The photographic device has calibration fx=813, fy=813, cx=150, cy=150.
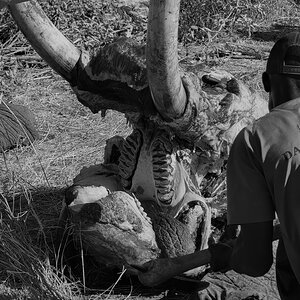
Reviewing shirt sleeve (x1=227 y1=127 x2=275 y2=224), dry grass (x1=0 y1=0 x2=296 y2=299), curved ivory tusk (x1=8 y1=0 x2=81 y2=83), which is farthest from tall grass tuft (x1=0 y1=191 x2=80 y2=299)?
shirt sleeve (x1=227 y1=127 x2=275 y2=224)

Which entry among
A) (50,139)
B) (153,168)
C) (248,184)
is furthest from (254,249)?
(50,139)

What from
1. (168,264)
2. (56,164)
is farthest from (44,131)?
(168,264)

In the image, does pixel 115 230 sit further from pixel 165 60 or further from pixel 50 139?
pixel 50 139

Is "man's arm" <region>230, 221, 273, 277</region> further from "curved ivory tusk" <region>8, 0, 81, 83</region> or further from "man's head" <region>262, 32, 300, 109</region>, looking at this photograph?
"curved ivory tusk" <region>8, 0, 81, 83</region>

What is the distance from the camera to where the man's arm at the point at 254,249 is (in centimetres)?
274

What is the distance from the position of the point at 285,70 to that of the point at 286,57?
0.05m

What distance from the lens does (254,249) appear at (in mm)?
2781

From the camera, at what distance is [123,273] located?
3910 mm

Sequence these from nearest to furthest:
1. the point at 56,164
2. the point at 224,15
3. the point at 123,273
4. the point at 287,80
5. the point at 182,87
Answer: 1. the point at 287,80
2. the point at 182,87
3. the point at 123,273
4. the point at 56,164
5. the point at 224,15

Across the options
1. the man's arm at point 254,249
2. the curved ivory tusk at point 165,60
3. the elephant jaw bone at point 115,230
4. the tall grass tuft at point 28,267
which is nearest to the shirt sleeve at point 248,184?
the man's arm at point 254,249

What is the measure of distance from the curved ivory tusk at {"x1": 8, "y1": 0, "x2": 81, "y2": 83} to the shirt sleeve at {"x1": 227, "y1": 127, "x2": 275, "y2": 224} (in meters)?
1.29

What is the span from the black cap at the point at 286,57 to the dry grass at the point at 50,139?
5.04 ft

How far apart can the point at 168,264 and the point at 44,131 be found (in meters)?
2.97

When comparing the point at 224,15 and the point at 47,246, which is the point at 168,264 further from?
the point at 224,15
